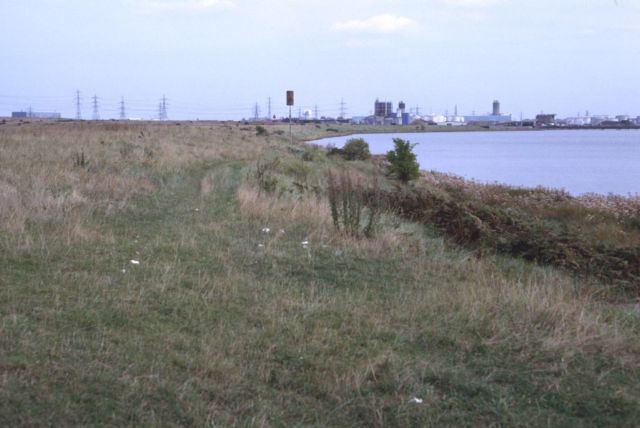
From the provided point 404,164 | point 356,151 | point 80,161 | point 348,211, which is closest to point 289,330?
point 348,211

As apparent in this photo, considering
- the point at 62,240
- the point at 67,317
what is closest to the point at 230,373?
the point at 67,317

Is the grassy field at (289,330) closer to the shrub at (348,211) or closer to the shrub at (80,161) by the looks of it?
the shrub at (348,211)

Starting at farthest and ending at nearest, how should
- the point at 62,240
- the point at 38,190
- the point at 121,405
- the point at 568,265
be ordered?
the point at 38,190, the point at 568,265, the point at 62,240, the point at 121,405

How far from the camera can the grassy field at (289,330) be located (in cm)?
466

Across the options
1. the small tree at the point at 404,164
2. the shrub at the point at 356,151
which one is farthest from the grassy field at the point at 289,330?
the shrub at the point at 356,151

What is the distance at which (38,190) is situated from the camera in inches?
503

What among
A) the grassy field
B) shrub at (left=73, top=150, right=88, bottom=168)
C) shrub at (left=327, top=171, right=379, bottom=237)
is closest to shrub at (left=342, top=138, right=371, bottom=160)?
shrub at (left=73, top=150, right=88, bottom=168)

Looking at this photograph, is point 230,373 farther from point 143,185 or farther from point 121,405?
point 143,185

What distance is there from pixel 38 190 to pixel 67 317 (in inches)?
295

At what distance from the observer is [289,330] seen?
6.08m

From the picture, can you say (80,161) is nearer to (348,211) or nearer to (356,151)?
(348,211)

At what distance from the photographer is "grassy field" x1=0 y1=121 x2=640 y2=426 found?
466 centimetres

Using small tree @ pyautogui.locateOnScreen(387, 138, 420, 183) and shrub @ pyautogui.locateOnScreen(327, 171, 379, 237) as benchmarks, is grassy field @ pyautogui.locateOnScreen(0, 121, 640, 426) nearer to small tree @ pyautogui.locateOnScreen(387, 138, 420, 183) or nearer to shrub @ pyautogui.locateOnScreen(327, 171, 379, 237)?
shrub @ pyautogui.locateOnScreen(327, 171, 379, 237)

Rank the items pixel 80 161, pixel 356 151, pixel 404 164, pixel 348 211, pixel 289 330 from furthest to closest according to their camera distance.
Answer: pixel 356 151 → pixel 404 164 → pixel 80 161 → pixel 348 211 → pixel 289 330
